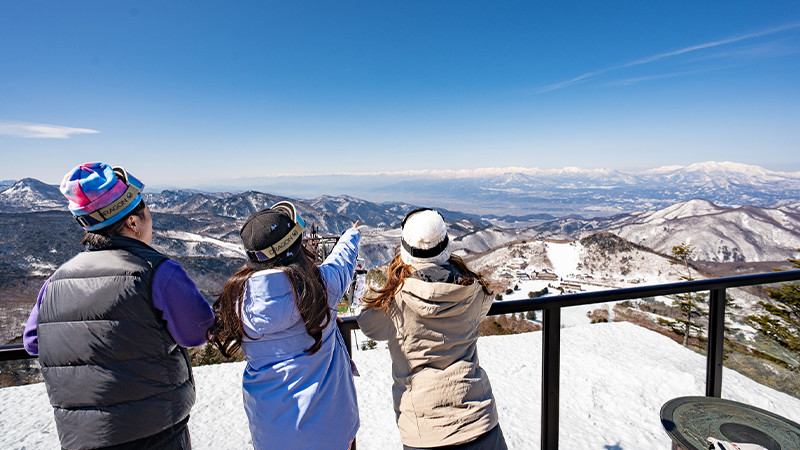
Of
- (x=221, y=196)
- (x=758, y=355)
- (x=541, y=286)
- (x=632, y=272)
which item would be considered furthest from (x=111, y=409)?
(x=221, y=196)

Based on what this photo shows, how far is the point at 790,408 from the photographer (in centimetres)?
448

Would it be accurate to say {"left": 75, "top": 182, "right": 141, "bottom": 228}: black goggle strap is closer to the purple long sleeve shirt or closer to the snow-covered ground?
the purple long sleeve shirt

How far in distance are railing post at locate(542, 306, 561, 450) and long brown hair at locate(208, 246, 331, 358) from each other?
5.03ft

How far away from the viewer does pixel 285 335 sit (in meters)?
1.78

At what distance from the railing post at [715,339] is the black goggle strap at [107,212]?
3992 millimetres

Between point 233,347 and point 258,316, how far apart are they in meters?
0.29

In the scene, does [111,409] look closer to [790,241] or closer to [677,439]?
[677,439]

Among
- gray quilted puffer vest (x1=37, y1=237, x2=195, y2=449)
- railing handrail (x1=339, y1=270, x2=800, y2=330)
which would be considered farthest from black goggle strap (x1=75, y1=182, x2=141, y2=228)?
railing handrail (x1=339, y1=270, x2=800, y2=330)

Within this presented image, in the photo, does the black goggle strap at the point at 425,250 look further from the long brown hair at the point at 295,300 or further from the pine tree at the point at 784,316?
the pine tree at the point at 784,316

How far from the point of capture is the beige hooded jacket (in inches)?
73.2

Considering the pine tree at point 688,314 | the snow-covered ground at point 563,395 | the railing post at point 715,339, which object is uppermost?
the railing post at point 715,339

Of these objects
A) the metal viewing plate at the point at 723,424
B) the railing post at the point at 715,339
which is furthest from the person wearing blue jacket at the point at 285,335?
the railing post at the point at 715,339

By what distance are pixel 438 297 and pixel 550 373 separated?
131 centimetres

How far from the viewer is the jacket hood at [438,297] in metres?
1.84
